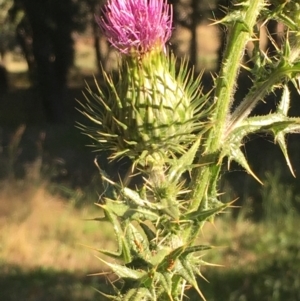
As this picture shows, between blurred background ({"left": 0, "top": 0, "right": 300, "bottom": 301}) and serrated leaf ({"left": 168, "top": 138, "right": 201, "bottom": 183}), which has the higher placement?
serrated leaf ({"left": 168, "top": 138, "right": 201, "bottom": 183})

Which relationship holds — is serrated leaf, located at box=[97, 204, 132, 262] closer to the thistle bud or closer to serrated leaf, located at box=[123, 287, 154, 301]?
serrated leaf, located at box=[123, 287, 154, 301]

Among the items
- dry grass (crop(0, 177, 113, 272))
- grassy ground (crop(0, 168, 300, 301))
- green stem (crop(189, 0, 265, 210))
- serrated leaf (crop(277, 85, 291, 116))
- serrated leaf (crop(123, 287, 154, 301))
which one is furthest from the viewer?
dry grass (crop(0, 177, 113, 272))

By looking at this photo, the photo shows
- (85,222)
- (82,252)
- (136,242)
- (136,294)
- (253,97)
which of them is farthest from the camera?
(85,222)

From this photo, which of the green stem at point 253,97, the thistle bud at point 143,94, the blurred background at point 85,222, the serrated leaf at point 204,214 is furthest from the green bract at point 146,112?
the blurred background at point 85,222

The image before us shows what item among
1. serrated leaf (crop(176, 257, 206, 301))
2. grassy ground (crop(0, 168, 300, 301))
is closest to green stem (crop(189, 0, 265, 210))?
serrated leaf (crop(176, 257, 206, 301))

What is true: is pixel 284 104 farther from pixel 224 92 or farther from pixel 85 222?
pixel 85 222

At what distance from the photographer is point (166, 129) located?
1.92 meters

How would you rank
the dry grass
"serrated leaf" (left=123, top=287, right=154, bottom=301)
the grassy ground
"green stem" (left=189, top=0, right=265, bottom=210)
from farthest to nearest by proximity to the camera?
the dry grass → the grassy ground → "green stem" (left=189, top=0, right=265, bottom=210) → "serrated leaf" (left=123, top=287, right=154, bottom=301)

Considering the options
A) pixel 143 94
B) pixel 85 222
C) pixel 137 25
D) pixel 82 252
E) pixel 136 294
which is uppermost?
pixel 137 25

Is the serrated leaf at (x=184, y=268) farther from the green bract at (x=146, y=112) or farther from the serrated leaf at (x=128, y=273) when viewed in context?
the green bract at (x=146, y=112)

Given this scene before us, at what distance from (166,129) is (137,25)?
1.07ft

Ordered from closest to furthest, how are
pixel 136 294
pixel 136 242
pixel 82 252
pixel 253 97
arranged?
pixel 136 294
pixel 136 242
pixel 253 97
pixel 82 252

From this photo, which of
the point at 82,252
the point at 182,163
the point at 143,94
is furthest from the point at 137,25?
the point at 82,252

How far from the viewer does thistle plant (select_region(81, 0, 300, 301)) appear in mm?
1773
